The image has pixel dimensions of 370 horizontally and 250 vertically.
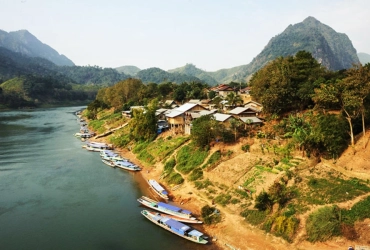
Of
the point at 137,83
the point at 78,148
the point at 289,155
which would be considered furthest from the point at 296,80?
the point at 137,83

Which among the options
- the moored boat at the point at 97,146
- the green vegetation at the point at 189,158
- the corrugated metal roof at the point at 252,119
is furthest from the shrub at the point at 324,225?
the moored boat at the point at 97,146

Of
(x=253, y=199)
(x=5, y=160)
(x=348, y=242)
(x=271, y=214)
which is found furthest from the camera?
(x=5, y=160)

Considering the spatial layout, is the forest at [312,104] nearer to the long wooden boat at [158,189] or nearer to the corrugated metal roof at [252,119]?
the corrugated metal roof at [252,119]

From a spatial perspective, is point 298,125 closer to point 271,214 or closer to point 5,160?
point 271,214

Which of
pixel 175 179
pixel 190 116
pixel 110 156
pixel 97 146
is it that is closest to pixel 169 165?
pixel 175 179

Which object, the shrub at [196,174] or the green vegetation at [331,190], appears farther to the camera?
the shrub at [196,174]

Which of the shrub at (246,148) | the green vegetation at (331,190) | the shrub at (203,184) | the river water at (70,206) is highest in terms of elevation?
the shrub at (246,148)

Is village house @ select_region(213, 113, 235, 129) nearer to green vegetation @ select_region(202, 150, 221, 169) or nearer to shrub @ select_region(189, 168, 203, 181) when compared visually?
green vegetation @ select_region(202, 150, 221, 169)

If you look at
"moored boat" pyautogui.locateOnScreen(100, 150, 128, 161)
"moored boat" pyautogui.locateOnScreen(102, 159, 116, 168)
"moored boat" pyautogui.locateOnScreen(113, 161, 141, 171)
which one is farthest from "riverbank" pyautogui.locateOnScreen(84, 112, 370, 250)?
"moored boat" pyautogui.locateOnScreen(100, 150, 128, 161)
